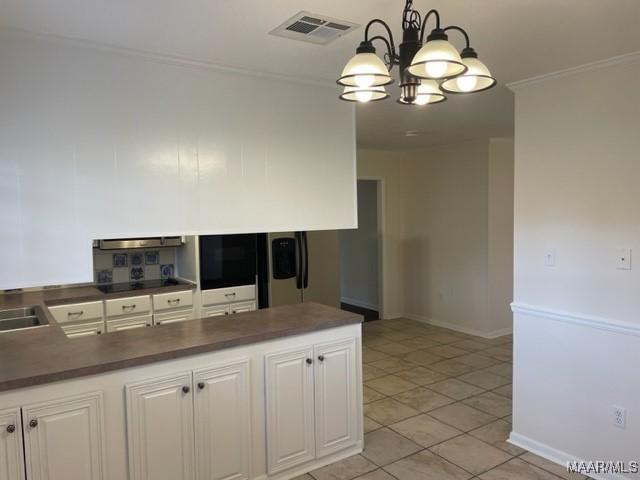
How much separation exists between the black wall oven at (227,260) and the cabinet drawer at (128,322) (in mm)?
600

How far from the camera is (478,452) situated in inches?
124

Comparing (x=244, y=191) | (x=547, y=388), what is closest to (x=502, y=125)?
(x=547, y=388)

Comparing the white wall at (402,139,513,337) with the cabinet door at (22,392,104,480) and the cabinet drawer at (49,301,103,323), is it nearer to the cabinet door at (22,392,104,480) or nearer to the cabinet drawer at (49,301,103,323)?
the cabinet drawer at (49,301,103,323)

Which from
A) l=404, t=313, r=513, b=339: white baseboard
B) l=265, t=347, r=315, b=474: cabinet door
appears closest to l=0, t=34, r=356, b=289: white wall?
l=265, t=347, r=315, b=474: cabinet door

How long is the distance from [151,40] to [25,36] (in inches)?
21.5

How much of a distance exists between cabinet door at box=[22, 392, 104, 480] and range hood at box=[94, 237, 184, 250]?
2.65 m

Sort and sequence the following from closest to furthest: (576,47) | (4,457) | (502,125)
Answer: (4,457), (576,47), (502,125)

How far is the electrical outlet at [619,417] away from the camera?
2.70m

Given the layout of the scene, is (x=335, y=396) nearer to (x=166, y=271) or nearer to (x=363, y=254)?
(x=166, y=271)

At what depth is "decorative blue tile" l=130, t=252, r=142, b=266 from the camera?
5.00 metres

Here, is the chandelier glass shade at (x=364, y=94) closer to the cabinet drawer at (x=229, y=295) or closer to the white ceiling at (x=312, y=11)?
the white ceiling at (x=312, y=11)

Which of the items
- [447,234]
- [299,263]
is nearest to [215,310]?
[299,263]

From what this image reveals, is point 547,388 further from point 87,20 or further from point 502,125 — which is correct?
point 87,20

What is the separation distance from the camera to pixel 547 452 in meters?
3.07
